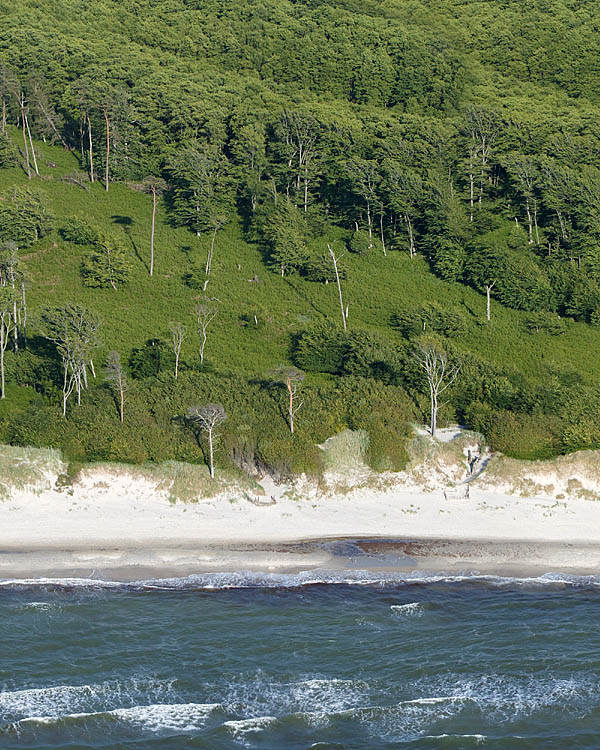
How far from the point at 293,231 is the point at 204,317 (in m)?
21.6

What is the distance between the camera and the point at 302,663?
99.9 ft

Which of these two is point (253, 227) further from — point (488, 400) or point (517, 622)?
point (517, 622)

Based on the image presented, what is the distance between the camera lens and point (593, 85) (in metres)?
131

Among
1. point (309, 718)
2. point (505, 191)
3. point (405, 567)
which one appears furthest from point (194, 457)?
point (505, 191)

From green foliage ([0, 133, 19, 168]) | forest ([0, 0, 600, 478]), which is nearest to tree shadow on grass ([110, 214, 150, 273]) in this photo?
forest ([0, 0, 600, 478])

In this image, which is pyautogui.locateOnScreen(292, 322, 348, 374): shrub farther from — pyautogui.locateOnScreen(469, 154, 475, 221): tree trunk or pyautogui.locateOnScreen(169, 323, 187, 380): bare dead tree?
pyautogui.locateOnScreen(469, 154, 475, 221): tree trunk

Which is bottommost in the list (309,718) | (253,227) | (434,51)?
(309,718)

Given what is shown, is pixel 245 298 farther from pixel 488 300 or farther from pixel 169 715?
pixel 169 715

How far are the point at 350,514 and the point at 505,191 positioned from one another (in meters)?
70.1

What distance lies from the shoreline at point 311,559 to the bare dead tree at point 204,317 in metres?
27.8

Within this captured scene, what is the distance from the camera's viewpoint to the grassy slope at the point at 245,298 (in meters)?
68.6

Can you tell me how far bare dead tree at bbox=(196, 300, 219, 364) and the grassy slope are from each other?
846 mm

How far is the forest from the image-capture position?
5088 cm

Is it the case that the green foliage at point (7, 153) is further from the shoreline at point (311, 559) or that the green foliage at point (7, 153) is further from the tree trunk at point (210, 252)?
the shoreline at point (311, 559)
